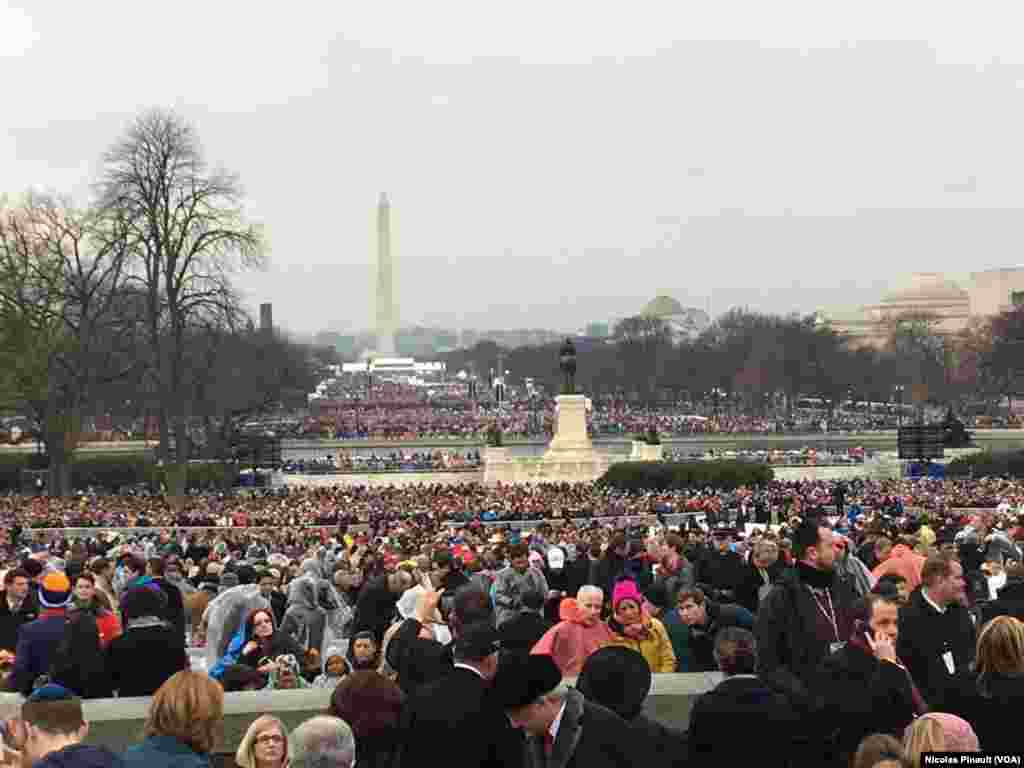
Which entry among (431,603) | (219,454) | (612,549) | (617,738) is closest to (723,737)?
(617,738)

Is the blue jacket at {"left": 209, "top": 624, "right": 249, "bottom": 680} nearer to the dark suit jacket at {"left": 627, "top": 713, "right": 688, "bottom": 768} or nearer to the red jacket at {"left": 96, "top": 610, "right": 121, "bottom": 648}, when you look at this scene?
the red jacket at {"left": 96, "top": 610, "right": 121, "bottom": 648}

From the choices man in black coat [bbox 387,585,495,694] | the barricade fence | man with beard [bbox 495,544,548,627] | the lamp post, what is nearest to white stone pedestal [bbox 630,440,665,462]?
the barricade fence

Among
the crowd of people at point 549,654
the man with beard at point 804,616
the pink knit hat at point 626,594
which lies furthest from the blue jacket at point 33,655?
the man with beard at point 804,616

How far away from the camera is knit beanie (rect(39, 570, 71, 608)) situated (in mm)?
10281

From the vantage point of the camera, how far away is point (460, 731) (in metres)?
6.13

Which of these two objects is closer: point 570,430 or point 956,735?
point 956,735

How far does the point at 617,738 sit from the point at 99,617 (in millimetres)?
4964

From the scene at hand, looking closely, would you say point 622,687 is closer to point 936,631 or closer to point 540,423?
point 936,631

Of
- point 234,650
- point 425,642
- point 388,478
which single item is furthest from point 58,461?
point 425,642

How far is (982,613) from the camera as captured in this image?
10.4m

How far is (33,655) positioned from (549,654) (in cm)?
333

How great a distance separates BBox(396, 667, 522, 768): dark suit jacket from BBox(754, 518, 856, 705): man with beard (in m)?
2.01

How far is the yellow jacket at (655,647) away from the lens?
924cm

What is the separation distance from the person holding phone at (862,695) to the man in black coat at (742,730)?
0.80 meters
